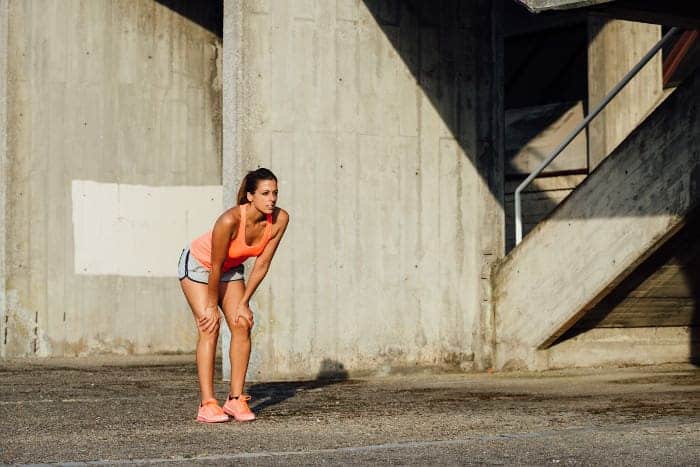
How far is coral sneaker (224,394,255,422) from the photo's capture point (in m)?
8.74

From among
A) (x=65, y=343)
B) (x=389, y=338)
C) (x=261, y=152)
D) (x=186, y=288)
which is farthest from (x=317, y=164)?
(x=65, y=343)

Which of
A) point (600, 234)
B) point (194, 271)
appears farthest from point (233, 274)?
point (600, 234)

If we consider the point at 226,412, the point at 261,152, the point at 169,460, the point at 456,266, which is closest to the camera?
the point at 169,460

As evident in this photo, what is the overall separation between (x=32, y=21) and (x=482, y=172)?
680 cm

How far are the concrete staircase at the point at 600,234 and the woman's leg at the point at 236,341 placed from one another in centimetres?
481

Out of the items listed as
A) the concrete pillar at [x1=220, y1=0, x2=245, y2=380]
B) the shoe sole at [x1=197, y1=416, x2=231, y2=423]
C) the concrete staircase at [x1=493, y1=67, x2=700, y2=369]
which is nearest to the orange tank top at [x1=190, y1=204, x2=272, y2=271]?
the shoe sole at [x1=197, y1=416, x2=231, y2=423]

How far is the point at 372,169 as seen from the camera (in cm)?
1346

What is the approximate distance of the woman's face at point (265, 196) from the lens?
862cm

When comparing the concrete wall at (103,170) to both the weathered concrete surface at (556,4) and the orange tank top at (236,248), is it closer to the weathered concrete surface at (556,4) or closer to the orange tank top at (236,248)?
the orange tank top at (236,248)

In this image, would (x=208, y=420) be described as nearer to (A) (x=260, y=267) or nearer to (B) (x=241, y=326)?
(B) (x=241, y=326)

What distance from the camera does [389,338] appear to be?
44.3 ft

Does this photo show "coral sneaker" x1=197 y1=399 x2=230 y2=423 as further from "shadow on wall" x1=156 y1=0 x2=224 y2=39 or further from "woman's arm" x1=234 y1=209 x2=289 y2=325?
"shadow on wall" x1=156 y1=0 x2=224 y2=39

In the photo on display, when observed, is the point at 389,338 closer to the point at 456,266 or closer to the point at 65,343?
the point at 456,266

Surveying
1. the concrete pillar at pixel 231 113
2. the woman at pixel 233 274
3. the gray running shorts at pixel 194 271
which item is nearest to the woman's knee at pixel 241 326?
the woman at pixel 233 274
